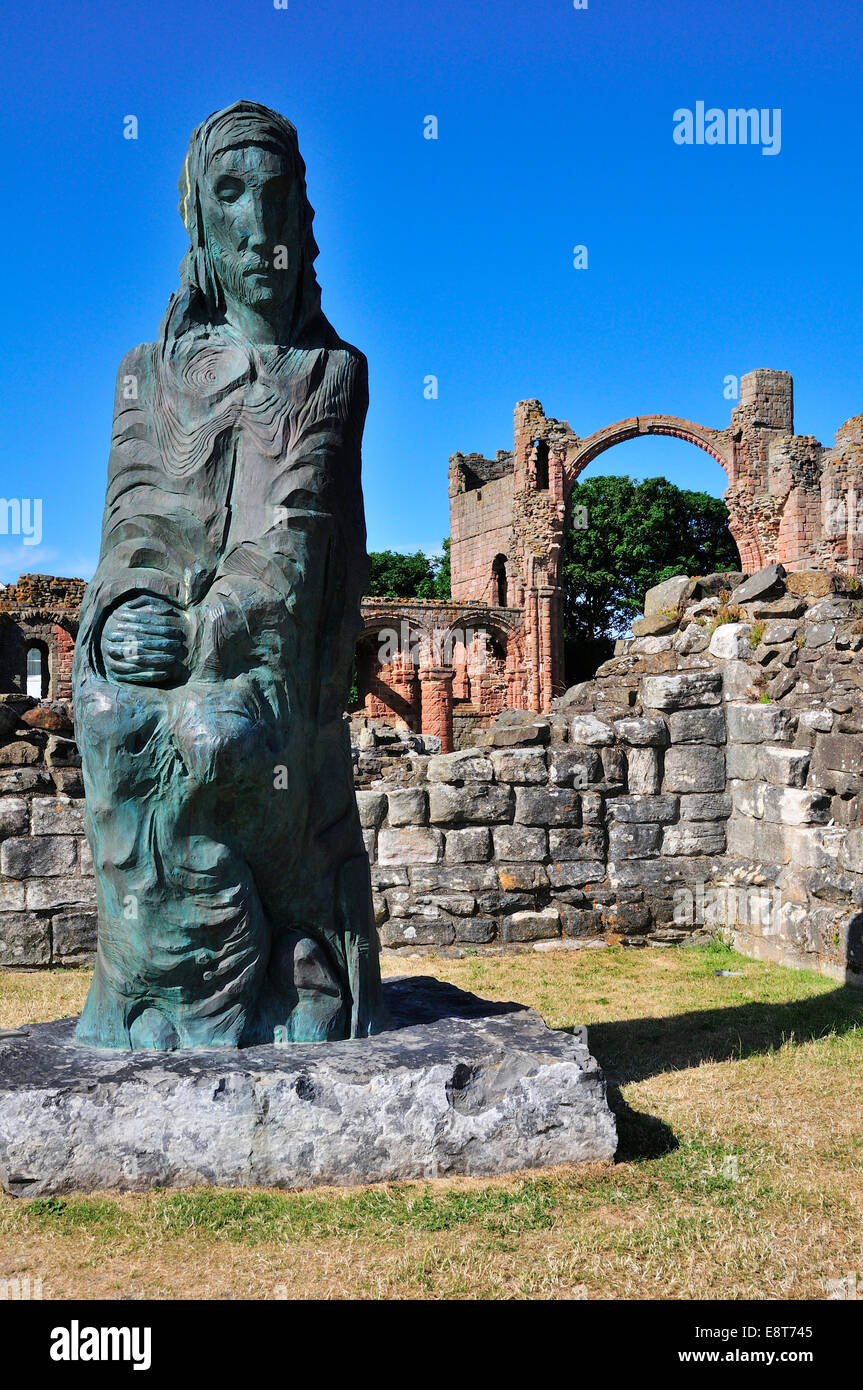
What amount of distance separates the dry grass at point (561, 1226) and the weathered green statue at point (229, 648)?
0.60 metres

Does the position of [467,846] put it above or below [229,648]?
below

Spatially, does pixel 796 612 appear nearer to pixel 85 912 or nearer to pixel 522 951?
pixel 522 951

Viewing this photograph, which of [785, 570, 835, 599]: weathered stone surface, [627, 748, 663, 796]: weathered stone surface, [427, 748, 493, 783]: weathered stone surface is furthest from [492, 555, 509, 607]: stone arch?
[427, 748, 493, 783]: weathered stone surface

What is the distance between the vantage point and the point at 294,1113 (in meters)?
3.35

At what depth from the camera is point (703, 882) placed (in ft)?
26.1

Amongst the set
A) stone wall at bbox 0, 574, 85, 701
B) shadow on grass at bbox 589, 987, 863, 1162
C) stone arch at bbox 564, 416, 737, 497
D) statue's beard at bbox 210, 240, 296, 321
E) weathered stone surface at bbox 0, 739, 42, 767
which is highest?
stone arch at bbox 564, 416, 737, 497

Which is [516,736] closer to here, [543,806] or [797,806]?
[543,806]

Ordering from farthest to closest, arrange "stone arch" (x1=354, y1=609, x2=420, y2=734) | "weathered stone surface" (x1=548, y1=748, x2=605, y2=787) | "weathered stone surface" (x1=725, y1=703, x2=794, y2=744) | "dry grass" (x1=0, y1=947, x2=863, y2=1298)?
"stone arch" (x1=354, y1=609, x2=420, y2=734), "weathered stone surface" (x1=548, y1=748, x2=605, y2=787), "weathered stone surface" (x1=725, y1=703, x2=794, y2=744), "dry grass" (x1=0, y1=947, x2=863, y2=1298)

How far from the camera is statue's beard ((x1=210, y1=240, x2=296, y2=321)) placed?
3709 mm

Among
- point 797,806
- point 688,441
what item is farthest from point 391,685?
point 797,806

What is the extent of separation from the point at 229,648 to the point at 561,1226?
74.9 inches

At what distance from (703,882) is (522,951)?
4.41 ft

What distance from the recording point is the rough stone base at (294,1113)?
3.28 metres

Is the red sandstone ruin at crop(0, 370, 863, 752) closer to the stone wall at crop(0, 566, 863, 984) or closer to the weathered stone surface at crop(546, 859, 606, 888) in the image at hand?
the stone wall at crop(0, 566, 863, 984)
